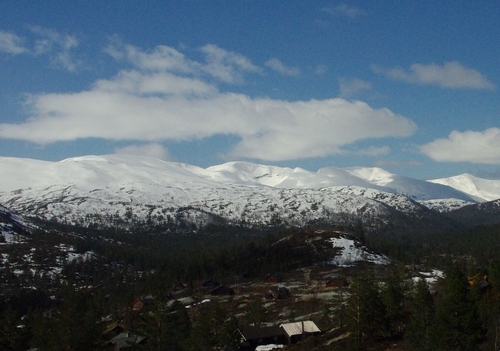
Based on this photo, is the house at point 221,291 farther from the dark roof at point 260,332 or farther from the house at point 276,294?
the dark roof at point 260,332

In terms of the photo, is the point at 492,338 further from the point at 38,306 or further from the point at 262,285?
the point at 38,306

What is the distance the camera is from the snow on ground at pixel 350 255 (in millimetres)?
159875

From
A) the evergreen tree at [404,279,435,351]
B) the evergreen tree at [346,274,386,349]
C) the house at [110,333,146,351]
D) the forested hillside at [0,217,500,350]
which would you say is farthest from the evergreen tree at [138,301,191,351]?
the evergreen tree at [404,279,435,351]

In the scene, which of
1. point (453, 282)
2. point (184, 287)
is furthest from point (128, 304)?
point (453, 282)

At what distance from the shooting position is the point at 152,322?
47.2 m

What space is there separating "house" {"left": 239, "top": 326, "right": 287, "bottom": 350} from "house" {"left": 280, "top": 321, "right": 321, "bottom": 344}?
1.04 metres

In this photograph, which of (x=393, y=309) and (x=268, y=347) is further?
(x=268, y=347)

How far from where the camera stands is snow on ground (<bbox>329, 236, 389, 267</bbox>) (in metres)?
160

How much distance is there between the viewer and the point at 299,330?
64.4 m

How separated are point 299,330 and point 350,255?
107 meters

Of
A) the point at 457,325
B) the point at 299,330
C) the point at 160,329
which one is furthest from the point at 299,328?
the point at 457,325

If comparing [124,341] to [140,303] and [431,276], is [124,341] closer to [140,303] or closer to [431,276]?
[140,303]

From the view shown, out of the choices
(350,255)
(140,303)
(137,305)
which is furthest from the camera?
(350,255)

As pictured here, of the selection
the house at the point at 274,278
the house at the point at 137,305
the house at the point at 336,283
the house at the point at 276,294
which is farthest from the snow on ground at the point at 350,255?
the house at the point at 137,305
